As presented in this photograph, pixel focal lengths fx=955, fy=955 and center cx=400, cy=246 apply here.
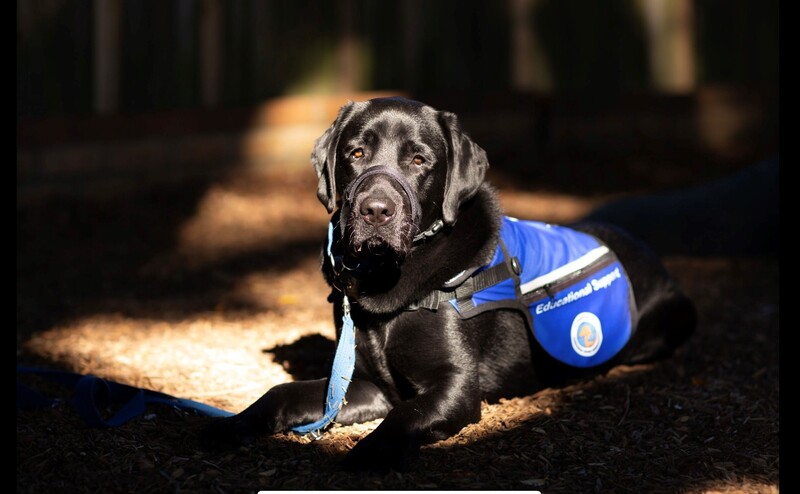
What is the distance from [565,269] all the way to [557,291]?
5.2 inches

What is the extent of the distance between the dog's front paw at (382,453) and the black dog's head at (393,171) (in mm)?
715

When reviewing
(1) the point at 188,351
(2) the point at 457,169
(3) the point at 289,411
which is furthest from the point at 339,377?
(1) the point at 188,351

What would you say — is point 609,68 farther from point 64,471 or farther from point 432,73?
point 64,471

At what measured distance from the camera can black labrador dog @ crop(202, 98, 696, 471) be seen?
12.4ft

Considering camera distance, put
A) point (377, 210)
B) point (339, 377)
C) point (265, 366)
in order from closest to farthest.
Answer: point (377, 210) → point (339, 377) → point (265, 366)

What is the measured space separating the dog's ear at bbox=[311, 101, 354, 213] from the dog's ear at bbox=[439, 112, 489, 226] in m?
0.44

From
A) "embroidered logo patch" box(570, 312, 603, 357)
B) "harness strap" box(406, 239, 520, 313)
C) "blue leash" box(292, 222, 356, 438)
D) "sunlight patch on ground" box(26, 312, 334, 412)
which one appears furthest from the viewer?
"sunlight patch on ground" box(26, 312, 334, 412)

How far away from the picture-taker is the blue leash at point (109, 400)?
157 inches

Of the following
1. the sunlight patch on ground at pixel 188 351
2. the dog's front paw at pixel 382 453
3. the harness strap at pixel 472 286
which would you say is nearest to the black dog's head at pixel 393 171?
the harness strap at pixel 472 286

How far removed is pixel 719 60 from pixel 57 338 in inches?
320

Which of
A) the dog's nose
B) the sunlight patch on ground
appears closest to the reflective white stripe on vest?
the dog's nose

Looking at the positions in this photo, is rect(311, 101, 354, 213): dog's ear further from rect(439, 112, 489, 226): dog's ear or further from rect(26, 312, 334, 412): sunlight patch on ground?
rect(26, 312, 334, 412): sunlight patch on ground

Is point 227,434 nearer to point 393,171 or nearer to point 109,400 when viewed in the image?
point 109,400

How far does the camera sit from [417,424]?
3.74 m
